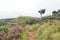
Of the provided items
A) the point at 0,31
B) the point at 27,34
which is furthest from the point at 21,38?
the point at 0,31

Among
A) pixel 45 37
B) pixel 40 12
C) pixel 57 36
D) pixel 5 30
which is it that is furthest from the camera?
pixel 40 12

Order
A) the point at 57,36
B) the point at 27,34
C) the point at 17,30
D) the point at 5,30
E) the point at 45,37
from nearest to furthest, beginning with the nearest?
the point at 57,36
the point at 45,37
the point at 27,34
the point at 17,30
the point at 5,30

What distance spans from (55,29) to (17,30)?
18.9ft

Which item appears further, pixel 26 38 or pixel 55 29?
pixel 26 38

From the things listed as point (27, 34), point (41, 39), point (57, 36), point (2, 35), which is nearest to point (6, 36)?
point (2, 35)

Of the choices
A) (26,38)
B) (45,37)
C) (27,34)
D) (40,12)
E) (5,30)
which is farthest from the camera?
(40,12)

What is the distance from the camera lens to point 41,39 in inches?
612

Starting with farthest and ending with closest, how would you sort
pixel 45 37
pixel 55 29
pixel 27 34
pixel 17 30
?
pixel 17 30, pixel 27 34, pixel 55 29, pixel 45 37

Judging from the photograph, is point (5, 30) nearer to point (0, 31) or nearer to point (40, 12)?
point (0, 31)

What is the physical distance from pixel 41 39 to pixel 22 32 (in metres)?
5.57

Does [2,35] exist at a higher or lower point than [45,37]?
lower

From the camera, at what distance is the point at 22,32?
21.0m

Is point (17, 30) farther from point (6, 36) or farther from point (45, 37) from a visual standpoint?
point (45, 37)

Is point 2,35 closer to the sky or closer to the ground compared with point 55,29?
closer to the ground
